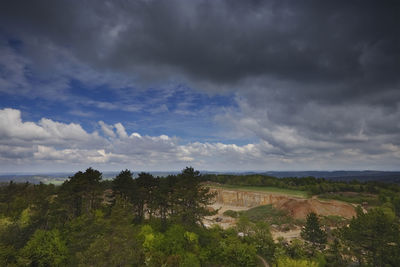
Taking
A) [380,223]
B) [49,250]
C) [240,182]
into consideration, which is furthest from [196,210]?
[240,182]

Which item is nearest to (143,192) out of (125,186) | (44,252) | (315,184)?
(125,186)

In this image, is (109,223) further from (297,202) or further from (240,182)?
(240,182)

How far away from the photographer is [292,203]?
9325 centimetres

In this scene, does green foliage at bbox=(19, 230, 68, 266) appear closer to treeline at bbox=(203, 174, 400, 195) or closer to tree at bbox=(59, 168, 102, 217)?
tree at bbox=(59, 168, 102, 217)

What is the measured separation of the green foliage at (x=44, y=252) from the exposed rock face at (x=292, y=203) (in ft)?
274

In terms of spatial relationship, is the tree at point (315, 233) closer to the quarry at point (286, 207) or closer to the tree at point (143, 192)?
the quarry at point (286, 207)

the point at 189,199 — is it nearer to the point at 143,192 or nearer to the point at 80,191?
the point at 143,192

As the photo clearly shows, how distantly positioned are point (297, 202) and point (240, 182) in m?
67.3

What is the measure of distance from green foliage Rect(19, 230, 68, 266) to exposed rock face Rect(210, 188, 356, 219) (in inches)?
3284

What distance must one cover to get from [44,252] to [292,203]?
91815 millimetres

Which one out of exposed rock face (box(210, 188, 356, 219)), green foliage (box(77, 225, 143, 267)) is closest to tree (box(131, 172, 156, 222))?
green foliage (box(77, 225, 143, 267))

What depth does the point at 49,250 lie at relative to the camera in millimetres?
30438

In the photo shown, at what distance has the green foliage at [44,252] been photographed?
3008cm

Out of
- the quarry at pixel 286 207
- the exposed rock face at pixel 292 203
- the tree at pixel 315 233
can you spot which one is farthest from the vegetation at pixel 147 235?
the exposed rock face at pixel 292 203
